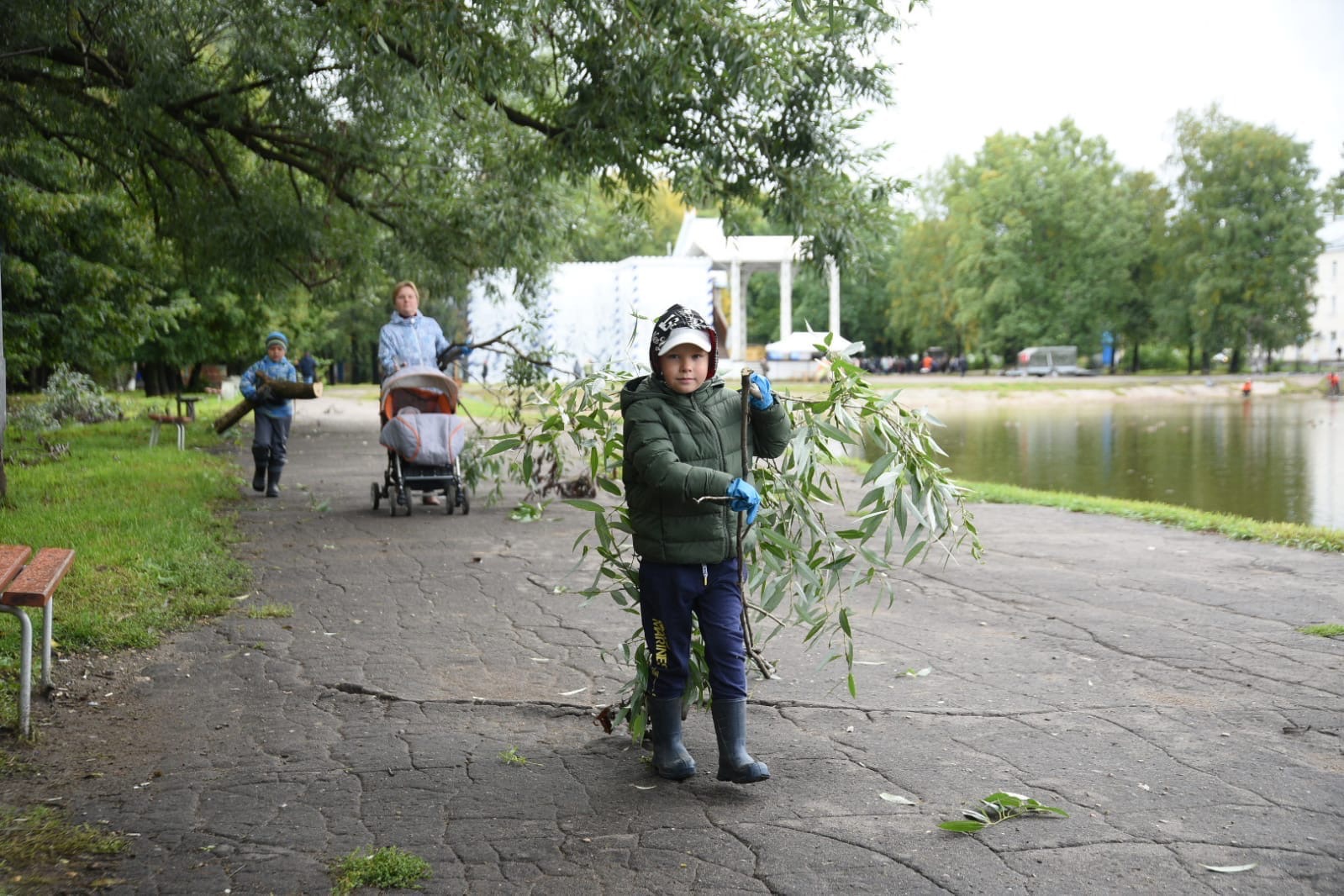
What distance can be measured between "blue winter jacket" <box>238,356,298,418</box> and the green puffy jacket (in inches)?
A: 351

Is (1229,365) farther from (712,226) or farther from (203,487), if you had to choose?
(203,487)

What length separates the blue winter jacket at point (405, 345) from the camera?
11609mm

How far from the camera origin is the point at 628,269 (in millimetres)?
45438

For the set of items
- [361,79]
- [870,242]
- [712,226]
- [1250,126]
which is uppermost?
[1250,126]

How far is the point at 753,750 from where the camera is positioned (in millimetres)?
5059

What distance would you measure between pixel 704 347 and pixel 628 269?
41259mm

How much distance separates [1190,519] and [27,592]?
35.4 feet

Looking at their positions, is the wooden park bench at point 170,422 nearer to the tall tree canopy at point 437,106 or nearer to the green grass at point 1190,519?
the tall tree canopy at point 437,106

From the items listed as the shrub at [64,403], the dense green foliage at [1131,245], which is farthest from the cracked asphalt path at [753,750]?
the dense green foliage at [1131,245]

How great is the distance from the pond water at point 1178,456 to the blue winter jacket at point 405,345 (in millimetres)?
9962

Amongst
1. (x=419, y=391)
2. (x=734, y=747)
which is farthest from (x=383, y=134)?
(x=734, y=747)

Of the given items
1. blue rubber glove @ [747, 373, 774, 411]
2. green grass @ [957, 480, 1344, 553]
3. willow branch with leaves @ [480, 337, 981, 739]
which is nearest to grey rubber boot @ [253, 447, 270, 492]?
green grass @ [957, 480, 1344, 553]

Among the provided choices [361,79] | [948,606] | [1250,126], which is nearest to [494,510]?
[361,79]

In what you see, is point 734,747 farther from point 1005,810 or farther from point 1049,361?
point 1049,361
